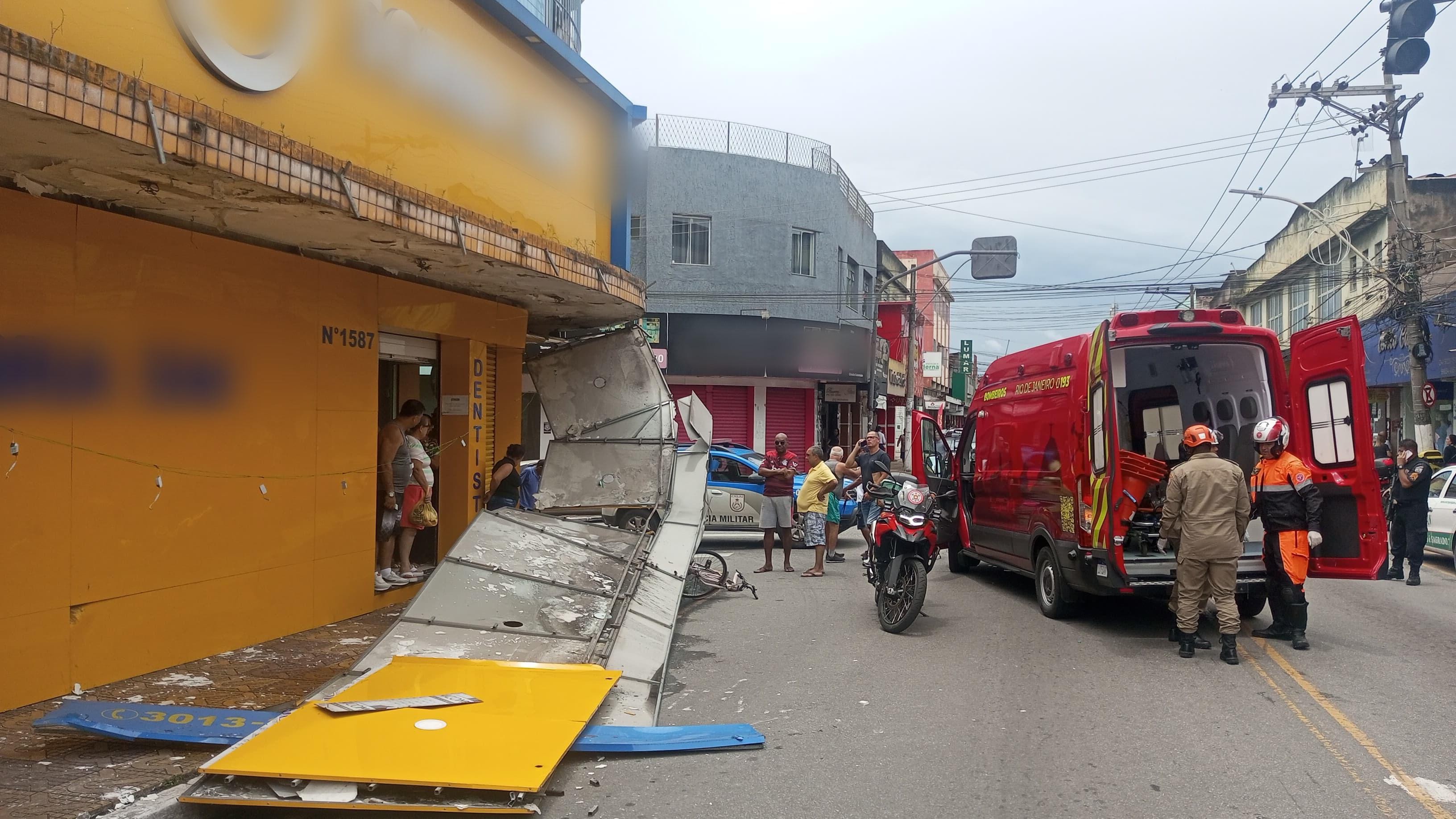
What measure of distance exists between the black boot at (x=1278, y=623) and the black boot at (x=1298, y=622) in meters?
0.06

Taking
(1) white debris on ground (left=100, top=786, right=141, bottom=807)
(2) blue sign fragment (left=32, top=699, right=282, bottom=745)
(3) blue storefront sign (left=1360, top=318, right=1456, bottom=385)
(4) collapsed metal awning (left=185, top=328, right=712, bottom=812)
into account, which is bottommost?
(1) white debris on ground (left=100, top=786, right=141, bottom=807)

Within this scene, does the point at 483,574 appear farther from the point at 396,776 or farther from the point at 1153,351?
the point at 1153,351

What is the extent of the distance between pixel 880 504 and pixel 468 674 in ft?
15.4

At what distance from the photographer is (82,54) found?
202 inches

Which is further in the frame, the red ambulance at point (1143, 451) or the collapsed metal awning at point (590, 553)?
the red ambulance at point (1143, 451)

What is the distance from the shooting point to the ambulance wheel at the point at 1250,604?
8.49 metres

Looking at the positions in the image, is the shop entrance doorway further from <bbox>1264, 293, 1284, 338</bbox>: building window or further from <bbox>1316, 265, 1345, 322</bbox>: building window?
<bbox>1264, 293, 1284, 338</bbox>: building window

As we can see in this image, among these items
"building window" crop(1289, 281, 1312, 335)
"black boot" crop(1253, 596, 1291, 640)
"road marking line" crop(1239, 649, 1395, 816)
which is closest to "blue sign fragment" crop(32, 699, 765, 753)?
"road marking line" crop(1239, 649, 1395, 816)

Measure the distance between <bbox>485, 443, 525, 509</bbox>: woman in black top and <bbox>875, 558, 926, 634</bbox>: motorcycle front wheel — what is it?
13.4ft

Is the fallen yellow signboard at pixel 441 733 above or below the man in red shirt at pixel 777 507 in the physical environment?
below

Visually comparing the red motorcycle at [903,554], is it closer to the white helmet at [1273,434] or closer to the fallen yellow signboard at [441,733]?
the white helmet at [1273,434]

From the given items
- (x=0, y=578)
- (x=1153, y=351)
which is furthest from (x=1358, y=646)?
(x=0, y=578)

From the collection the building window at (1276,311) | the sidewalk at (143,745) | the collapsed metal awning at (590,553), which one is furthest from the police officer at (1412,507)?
the building window at (1276,311)

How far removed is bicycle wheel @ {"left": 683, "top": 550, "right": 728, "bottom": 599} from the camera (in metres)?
10.4
